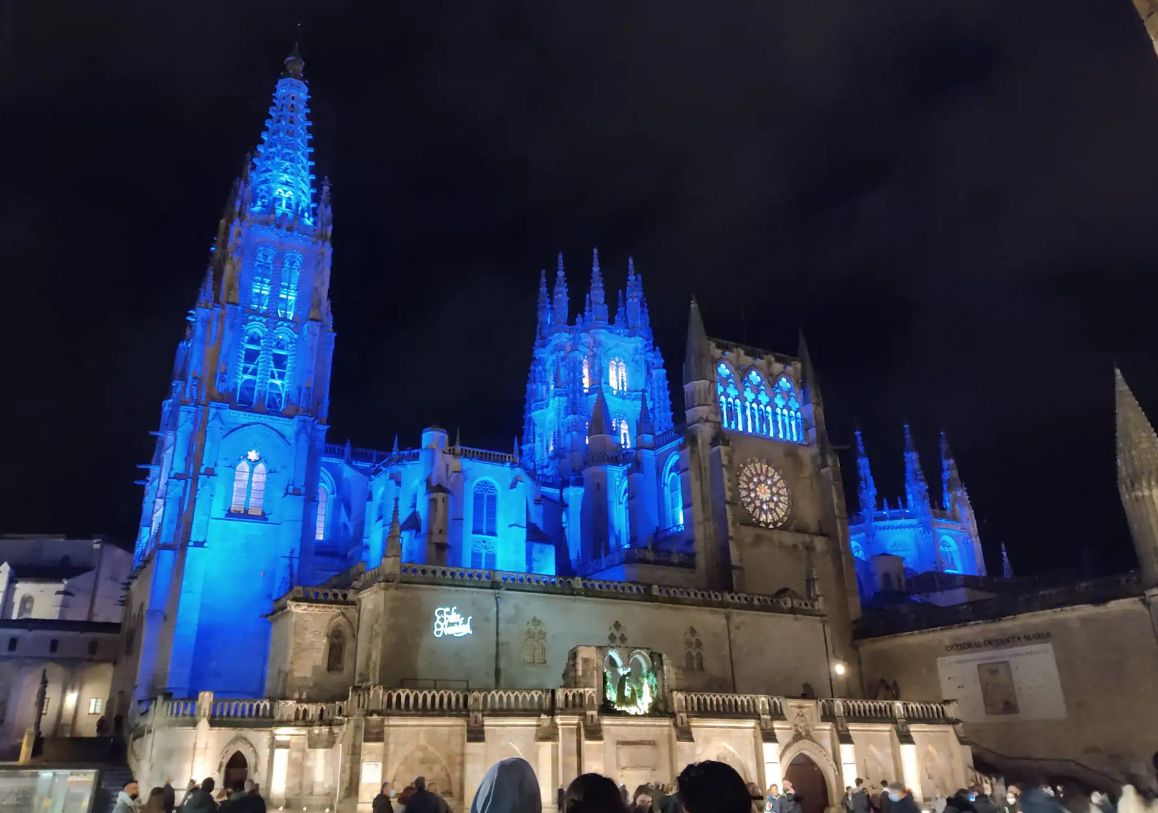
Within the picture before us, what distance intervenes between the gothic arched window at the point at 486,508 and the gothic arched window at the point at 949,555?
32829 millimetres

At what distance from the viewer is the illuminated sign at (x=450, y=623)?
28.8 meters

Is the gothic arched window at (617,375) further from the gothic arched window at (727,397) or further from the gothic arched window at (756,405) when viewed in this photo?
the gothic arched window at (727,397)

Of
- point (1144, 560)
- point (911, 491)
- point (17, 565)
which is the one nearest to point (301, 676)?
point (1144, 560)

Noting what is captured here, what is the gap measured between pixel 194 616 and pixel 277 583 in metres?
3.95

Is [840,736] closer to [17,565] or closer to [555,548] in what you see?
[555,548]

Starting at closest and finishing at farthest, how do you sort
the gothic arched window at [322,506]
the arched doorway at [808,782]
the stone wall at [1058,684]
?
the stone wall at [1058,684] < the arched doorway at [808,782] < the gothic arched window at [322,506]

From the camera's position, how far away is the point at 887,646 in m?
37.8

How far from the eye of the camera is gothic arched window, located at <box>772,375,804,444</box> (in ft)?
150

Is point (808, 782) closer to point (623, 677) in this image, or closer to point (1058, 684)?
point (623, 677)

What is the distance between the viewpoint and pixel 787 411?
4650 cm

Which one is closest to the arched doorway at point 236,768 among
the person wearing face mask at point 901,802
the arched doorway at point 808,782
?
the arched doorway at point 808,782

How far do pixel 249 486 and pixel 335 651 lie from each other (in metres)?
16.0

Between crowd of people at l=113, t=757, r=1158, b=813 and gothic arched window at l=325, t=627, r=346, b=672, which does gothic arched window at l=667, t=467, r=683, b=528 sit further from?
crowd of people at l=113, t=757, r=1158, b=813

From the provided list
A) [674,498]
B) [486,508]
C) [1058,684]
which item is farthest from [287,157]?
[1058,684]
